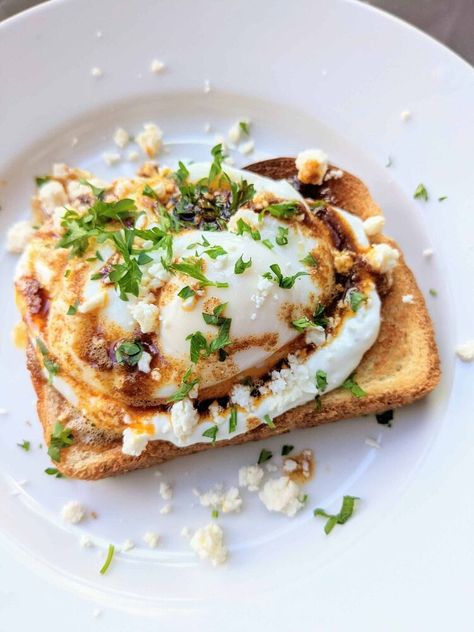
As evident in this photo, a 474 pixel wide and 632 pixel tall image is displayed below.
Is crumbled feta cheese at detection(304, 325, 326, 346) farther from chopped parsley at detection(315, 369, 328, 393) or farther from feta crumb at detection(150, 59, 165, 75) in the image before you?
feta crumb at detection(150, 59, 165, 75)

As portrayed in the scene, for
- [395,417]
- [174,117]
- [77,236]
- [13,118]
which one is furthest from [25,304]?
[395,417]

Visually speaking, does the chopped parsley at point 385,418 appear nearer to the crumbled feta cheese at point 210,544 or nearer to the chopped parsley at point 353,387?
the chopped parsley at point 353,387

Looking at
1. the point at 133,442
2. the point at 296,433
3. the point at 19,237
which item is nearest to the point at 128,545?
the point at 133,442

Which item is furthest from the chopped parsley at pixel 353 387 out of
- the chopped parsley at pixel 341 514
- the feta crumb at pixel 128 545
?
the feta crumb at pixel 128 545

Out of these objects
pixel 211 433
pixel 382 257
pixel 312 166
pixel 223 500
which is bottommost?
pixel 223 500

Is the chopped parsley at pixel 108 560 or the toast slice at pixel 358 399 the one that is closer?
the toast slice at pixel 358 399

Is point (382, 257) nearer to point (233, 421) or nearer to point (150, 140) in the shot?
point (233, 421)

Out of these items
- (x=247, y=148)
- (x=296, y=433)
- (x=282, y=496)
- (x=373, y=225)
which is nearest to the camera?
(x=373, y=225)

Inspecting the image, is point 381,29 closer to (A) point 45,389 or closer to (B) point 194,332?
(B) point 194,332
